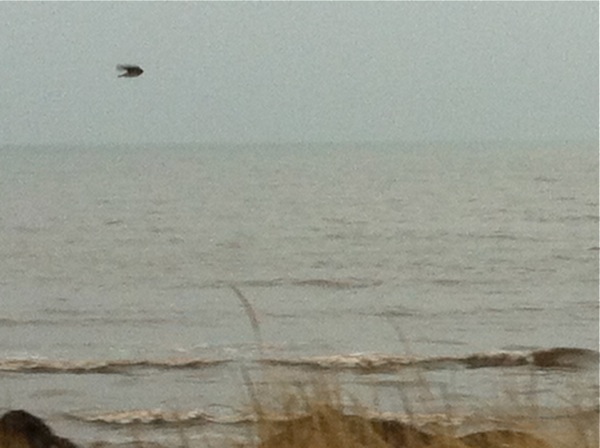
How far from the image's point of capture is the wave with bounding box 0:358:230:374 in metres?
10.4

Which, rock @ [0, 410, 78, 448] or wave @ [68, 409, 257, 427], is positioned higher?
rock @ [0, 410, 78, 448]

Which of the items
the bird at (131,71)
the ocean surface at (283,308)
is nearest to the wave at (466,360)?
the ocean surface at (283,308)

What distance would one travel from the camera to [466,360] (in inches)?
430

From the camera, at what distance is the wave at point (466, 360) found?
405 inches

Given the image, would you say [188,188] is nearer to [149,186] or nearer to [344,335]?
[149,186]

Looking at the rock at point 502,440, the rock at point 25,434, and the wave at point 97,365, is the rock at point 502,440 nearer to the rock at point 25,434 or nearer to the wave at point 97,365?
the rock at point 25,434

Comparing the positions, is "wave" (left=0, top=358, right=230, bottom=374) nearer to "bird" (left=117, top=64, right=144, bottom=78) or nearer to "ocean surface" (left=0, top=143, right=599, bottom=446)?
"ocean surface" (left=0, top=143, right=599, bottom=446)

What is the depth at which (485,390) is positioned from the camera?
9000mm

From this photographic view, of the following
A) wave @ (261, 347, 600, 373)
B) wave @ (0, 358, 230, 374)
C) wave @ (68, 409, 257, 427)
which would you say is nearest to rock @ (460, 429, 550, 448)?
wave @ (68, 409, 257, 427)

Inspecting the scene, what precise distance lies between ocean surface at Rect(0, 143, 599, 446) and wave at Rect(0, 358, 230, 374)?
0.03 m

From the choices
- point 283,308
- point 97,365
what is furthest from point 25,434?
point 283,308

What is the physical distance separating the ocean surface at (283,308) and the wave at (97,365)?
0.03m

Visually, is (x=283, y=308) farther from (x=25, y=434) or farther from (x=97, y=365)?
(x=25, y=434)

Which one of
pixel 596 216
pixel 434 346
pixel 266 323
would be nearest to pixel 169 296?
pixel 266 323
